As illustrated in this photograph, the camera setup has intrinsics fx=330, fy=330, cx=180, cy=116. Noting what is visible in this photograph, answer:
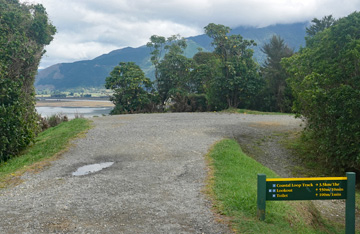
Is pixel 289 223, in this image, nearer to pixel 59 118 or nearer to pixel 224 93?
pixel 59 118

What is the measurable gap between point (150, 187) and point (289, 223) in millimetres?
2924

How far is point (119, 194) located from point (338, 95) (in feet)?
24.4

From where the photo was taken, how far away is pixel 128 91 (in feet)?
97.8

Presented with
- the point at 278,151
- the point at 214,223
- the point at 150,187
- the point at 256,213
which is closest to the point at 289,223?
the point at 256,213

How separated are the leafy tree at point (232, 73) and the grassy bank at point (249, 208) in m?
18.7

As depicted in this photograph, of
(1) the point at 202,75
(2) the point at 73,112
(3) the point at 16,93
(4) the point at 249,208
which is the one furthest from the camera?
(1) the point at 202,75

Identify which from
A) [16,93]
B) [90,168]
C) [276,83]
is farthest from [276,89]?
[90,168]

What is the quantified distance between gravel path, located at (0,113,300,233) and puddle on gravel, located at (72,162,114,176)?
0.18 metres

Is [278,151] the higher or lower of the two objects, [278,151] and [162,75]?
the lower

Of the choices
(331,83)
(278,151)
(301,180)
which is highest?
(331,83)

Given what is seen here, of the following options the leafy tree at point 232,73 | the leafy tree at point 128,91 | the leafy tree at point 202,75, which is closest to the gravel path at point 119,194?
the leafy tree at point 232,73

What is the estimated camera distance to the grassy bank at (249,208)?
5.45 metres

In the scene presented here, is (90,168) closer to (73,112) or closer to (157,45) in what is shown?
(73,112)

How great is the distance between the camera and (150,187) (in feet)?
23.5
